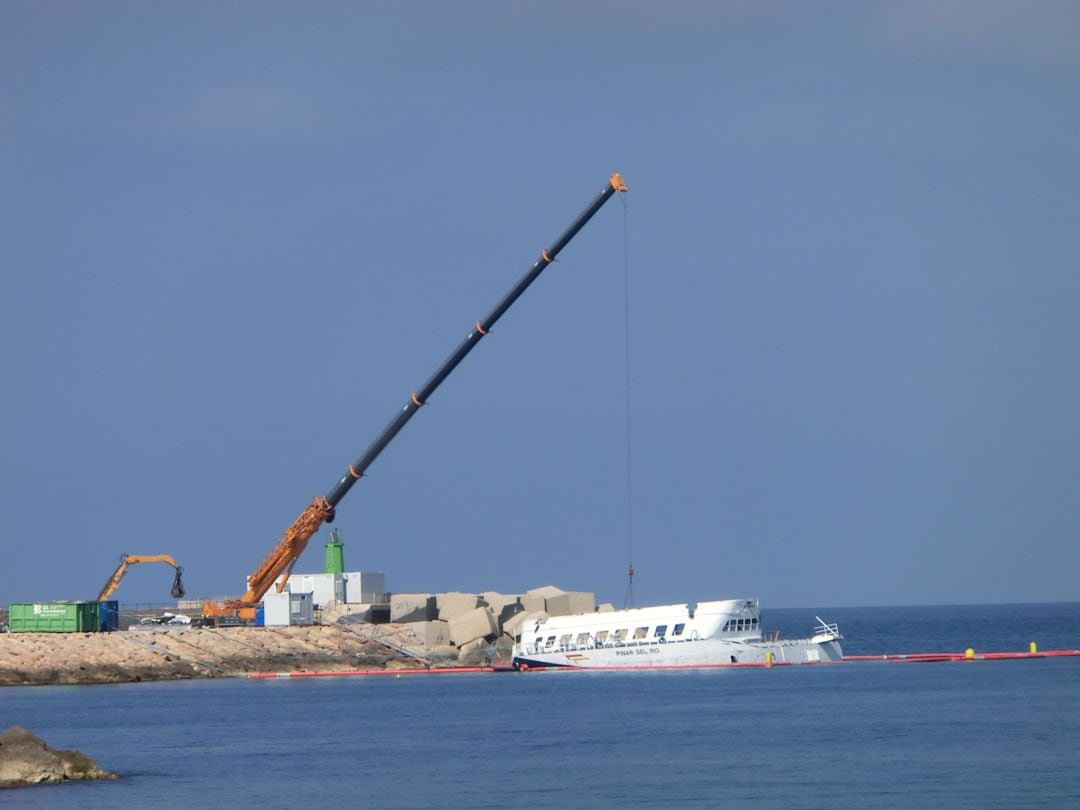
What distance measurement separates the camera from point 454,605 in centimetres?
9831

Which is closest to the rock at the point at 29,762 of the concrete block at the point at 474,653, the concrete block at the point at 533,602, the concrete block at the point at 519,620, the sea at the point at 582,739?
the sea at the point at 582,739

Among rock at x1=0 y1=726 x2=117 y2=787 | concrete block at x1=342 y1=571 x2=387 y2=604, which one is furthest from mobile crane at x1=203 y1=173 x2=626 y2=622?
rock at x1=0 y1=726 x2=117 y2=787

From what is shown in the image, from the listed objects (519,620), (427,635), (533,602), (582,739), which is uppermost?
(533,602)

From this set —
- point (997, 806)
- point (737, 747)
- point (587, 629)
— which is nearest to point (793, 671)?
point (587, 629)

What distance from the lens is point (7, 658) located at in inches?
3440

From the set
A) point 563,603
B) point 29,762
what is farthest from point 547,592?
point 29,762

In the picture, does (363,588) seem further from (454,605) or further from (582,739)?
(582,739)

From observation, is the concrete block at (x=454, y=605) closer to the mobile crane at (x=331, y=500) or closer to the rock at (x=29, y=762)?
the mobile crane at (x=331, y=500)

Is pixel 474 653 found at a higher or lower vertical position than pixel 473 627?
lower

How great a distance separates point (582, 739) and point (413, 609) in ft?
139

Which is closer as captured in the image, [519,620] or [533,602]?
[519,620]

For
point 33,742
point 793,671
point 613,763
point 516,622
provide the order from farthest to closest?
point 516,622
point 793,671
point 613,763
point 33,742

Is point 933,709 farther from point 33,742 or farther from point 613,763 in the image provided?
point 33,742

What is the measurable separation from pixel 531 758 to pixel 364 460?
46262 millimetres
